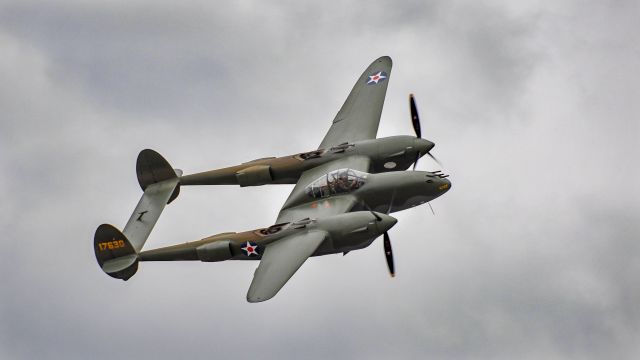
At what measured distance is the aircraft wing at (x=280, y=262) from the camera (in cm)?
5238

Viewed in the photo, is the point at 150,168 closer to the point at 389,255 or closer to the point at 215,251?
the point at 215,251

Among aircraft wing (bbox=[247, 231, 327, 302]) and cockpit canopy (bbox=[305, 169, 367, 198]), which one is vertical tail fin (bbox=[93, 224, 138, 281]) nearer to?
aircraft wing (bbox=[247, 231, 327, 302])

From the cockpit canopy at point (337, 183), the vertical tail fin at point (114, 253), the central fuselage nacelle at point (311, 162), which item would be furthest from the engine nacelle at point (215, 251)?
the central fuselage nacelle at point (311, 162)

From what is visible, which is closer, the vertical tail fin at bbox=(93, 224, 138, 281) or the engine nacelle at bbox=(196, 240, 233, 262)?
the engine nacelle at bbox=(196, 240, 233, 262)

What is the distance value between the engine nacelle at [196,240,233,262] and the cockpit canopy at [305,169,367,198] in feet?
17.4

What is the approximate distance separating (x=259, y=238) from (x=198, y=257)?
10.3 ft

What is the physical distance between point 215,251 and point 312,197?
575 centimetres

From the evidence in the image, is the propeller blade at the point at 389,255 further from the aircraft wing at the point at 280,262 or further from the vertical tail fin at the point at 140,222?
the vertical tail fin at the point at 140,222

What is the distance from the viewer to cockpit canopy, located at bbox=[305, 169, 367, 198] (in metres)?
57.8

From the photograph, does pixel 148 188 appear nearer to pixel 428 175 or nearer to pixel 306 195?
pixel 306 195

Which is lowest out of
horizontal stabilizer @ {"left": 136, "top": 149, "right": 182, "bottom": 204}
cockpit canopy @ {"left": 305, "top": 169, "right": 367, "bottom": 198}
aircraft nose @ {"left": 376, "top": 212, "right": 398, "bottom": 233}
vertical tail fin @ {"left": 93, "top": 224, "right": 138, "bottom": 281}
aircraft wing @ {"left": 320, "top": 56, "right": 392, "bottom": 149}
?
aircraft nose @ {"left": 376, "top": 212, "right": 398, "bottom": 233}

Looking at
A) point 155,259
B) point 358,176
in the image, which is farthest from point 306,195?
point 155,259

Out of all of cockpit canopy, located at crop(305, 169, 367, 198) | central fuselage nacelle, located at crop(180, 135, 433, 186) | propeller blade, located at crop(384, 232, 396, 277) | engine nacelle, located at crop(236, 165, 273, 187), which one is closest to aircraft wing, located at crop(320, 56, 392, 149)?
central fuselage nacelle, located at crop(180, 135, 433, 186)

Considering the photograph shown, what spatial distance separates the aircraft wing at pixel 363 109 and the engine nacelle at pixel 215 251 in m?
10.2
